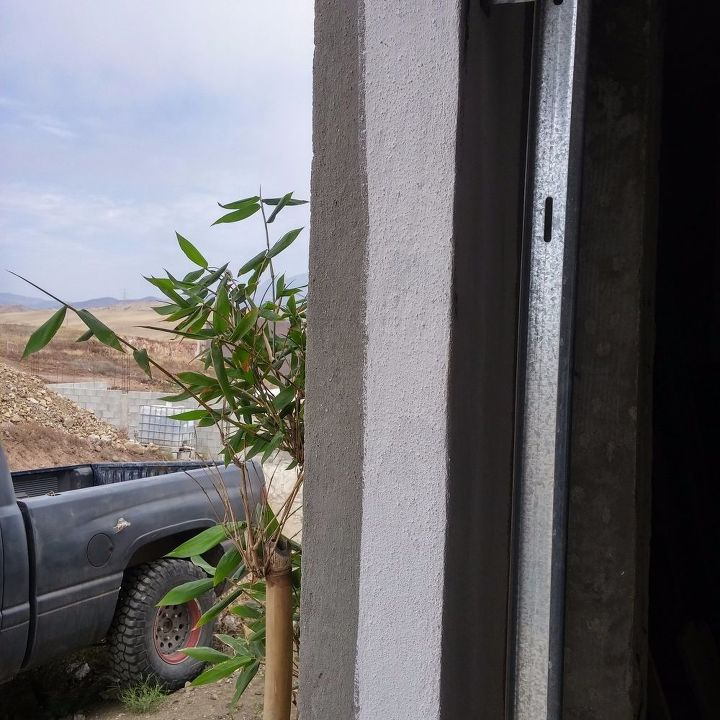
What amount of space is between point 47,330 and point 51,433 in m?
17.1

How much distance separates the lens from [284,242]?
200cm

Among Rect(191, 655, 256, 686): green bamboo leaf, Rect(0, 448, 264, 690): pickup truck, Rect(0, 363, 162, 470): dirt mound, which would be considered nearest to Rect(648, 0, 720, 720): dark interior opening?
Rect(191, 655, 256, 686): green bamboo leaf

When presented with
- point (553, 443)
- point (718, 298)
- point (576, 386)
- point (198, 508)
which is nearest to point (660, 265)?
point (718, 298)

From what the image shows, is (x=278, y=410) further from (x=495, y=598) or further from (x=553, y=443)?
(x=553, y=443)

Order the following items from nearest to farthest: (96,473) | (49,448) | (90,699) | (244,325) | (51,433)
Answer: (244,325), (90,699), (96,473), (49,448), (51,433)

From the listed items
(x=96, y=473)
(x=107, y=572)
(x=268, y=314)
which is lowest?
(x=107, y=572)

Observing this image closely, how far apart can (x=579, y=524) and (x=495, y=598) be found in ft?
0.69

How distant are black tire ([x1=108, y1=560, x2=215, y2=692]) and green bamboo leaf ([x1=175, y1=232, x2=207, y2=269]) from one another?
106 inches

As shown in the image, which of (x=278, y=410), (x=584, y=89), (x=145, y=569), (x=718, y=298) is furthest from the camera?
(x=145, y=569)

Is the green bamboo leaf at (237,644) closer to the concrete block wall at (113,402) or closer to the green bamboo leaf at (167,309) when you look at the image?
the green bamboo leaf at (167,309)

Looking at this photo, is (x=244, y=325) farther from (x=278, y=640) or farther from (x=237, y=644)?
(x=237, y=644)

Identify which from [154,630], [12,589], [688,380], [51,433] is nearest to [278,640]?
[688,380]

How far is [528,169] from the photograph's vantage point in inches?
48.1

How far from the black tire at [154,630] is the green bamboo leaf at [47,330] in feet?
9.46
